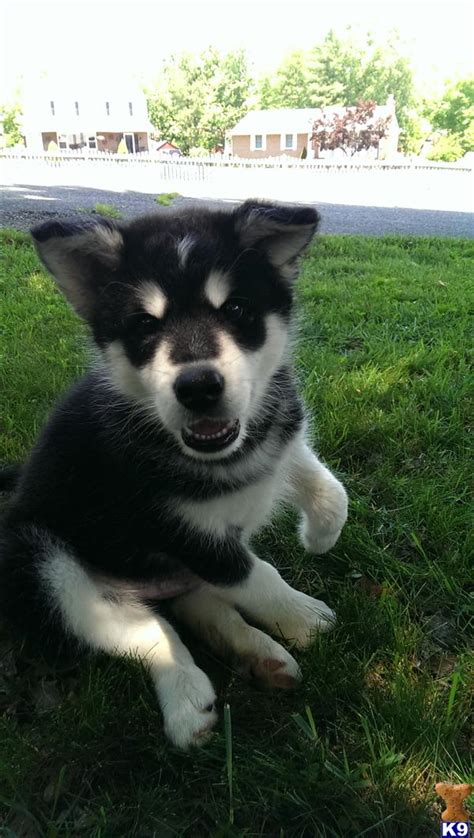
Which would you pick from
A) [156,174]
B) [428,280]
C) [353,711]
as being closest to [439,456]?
[353,711]

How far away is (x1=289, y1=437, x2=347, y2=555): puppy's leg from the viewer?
7.53 feet

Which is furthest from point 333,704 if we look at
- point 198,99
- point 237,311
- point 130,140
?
point 130,140

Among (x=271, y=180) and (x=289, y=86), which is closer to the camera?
(x=271, y=180)

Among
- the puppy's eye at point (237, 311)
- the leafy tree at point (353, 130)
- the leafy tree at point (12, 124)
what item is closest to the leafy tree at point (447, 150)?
the leafy tree at point (353, 130)

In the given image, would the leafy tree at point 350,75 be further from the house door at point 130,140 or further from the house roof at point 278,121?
the house door at point 130,140

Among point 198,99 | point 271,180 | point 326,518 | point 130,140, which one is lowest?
point 130,140

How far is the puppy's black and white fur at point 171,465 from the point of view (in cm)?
180

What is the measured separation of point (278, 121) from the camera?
57.5m

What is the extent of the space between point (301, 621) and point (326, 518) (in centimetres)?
42

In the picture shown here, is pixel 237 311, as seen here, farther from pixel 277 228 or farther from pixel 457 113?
pixel 457 113

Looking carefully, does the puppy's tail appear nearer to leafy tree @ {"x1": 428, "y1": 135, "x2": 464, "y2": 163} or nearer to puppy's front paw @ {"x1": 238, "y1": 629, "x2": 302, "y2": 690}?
puppy's front paw @ {"x1": 238, "y1": 629, "x2": 302, "y2": 690}

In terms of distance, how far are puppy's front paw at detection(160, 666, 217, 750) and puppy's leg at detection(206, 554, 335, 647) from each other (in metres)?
0.29

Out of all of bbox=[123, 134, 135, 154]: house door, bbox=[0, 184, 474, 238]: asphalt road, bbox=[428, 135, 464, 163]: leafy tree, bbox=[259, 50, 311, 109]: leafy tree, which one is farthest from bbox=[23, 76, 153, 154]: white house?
bbox=[0, 184, 474, 238]: asphalt road

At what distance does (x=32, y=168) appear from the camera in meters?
24.5
